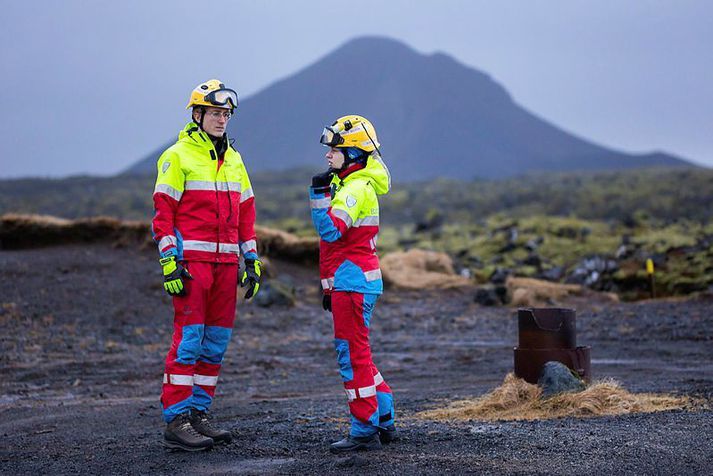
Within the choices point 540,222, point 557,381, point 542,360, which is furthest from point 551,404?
point 540,222

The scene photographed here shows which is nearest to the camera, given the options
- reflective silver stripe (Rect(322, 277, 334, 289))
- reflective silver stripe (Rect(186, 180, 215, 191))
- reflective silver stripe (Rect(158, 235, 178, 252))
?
reflective silver stripe (Rect(322, 277, 334, 289))

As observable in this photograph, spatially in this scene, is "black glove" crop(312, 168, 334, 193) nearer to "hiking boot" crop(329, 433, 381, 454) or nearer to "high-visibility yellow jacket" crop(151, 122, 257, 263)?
"high-visibility yellow jacket" crop(151, 122, 257, 263)

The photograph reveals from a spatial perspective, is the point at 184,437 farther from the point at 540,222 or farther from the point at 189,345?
the point at 540,222

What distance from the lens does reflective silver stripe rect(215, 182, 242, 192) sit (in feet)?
24.3

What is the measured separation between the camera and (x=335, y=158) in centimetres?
706

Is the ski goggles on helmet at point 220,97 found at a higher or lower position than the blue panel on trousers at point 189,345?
higher

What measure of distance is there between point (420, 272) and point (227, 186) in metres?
17.0

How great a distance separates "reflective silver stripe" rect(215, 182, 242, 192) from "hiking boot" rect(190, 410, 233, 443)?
5.53ft

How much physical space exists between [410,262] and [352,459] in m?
18.7

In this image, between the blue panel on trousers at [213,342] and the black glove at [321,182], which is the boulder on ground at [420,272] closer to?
the blue panel on trousers at [213,342]

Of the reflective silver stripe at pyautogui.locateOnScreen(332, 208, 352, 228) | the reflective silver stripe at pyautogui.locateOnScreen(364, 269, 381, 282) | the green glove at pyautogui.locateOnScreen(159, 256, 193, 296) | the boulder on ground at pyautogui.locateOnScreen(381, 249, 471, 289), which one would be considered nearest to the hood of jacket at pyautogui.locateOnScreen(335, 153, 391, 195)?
the reflective silver stripe at pyautogui.locateOnScreen(332, 208, 352, 228)

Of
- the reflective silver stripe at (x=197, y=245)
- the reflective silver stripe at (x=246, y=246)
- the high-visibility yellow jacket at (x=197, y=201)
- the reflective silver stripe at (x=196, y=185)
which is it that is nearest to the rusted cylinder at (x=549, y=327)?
the reflective silver stripe at (x=246, y=246)

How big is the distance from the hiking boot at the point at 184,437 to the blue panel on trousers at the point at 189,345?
16.4 inches

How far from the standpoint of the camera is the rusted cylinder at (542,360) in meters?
8.85
